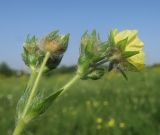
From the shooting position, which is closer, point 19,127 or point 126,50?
point 19,127

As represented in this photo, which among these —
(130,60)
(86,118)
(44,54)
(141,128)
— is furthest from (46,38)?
(86,118)

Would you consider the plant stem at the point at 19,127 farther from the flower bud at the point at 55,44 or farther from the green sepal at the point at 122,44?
the green sepal at the point at 122,44

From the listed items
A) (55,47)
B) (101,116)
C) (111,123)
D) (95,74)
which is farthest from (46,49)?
(101,116)

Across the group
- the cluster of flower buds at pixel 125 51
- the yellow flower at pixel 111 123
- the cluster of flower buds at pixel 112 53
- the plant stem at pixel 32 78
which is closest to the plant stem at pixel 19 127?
the plant stem at pixel 32 78

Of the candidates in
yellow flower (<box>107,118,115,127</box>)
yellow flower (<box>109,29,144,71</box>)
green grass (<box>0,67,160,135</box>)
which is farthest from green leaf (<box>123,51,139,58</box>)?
yellow flower (<box>107,118,115,127</box>)

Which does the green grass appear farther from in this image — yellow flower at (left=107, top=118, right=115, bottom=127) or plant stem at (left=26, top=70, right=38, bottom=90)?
plant stem at (left=26, top=70, right=38, bottom=90)

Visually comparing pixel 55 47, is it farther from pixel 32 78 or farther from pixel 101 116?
pixel 101 116

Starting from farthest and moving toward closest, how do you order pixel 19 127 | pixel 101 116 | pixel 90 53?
pixel 101 116
pixel 90 53
pixel 19 127

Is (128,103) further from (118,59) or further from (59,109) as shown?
(118,59)
